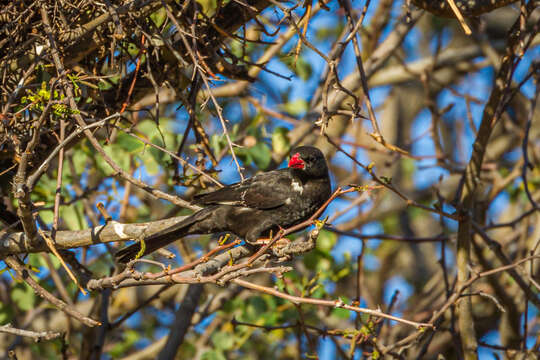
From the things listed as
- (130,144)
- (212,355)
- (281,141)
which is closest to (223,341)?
(212,355)

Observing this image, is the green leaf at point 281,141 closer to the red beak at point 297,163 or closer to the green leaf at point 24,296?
the red beak at point 297,163

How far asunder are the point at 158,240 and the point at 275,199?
2.82 feet

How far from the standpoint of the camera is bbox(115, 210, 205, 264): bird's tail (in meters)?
3.14

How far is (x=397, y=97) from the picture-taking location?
9086mm

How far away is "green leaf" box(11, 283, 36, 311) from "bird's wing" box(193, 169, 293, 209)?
1.85m

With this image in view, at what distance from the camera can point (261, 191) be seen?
3.80 m

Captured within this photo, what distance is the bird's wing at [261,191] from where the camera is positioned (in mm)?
3704

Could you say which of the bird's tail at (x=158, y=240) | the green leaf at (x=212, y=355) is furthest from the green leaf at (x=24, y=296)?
the bird's tail at (x=158, y=240)

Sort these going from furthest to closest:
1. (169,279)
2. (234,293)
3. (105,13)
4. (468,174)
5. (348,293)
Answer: (348,293) < (234,293) < (468,174) < (105,13) < (169,279)

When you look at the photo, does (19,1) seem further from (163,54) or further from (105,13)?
(163,54)

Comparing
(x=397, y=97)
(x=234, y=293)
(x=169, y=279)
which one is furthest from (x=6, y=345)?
(x=397, y=97)

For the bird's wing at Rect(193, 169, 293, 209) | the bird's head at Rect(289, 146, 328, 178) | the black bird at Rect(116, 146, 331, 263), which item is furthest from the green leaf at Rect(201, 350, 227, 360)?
the bird's head at Rect(289, 146, 328, 178)

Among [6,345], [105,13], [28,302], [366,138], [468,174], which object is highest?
[366,138]

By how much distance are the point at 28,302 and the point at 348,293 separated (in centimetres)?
403
